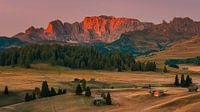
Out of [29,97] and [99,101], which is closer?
[99,101]

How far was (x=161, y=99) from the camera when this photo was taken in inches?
5010

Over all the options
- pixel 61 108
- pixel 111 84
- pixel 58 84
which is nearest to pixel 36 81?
pixel 58 84

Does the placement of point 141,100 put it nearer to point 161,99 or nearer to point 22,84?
point 161,99

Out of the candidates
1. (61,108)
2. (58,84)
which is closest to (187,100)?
(61,108)

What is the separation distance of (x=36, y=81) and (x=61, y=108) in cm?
6643

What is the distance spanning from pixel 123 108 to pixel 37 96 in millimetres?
44927

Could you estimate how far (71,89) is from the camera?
6634 inches

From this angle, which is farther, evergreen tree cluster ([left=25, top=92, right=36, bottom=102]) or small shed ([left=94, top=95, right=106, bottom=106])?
evergreen tree cluster ([left=25, top=92, right=36, bottom=102])

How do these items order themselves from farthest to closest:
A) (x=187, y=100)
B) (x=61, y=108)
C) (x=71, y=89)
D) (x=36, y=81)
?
(x=36, y=81), (x=71, y=89), (x=61, y=108), (x=187, y=100)

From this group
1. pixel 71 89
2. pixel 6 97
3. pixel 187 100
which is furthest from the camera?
pixel 71 89

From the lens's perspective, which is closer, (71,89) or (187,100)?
(187,100)

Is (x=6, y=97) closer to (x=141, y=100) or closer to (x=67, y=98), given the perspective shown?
(x=67, y=98)

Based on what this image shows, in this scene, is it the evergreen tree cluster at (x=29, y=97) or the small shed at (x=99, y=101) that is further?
the evergreen tree cluster at (x=29, y=97)

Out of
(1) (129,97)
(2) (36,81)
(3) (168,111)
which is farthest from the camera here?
(2) (36,81)
